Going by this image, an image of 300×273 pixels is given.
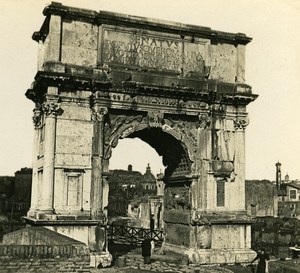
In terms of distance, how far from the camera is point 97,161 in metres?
16.5

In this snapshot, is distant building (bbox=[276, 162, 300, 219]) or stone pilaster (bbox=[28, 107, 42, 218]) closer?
stone pilaster (bbox=[28, 107, 42, 218])

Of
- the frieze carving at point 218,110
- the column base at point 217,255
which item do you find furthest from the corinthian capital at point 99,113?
the column base at point 217,255

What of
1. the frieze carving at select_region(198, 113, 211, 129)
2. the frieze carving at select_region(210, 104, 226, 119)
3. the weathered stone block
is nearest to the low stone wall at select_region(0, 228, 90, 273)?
the weathered stone block

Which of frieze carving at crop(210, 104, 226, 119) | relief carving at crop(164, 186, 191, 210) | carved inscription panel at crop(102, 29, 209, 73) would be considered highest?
carved inscription panel at crop(102, 29, 209, 73)

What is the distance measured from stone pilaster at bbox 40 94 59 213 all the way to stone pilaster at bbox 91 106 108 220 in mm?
1415

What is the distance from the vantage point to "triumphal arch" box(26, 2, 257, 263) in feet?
53.1

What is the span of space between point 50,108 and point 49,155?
161 centimetres

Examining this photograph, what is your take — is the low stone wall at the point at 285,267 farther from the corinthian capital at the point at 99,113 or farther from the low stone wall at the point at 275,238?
the low stone wall at the point at 275,238

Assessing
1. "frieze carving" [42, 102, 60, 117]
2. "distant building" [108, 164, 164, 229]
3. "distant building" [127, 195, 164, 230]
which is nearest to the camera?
"frieze carving" [42, 102, 60, 117]

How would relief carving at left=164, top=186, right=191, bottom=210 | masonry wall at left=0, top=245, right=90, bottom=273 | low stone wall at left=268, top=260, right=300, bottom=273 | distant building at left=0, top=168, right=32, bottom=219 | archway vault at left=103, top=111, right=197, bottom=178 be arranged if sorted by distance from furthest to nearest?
distant building at left=0, top=168, right=32, bottom=219 < relief carving at left=164, top=186, right=191, bottom=210 < archway vault at left=103, top=111, right=197, bottom=178 < low stone wall at left=268, top=260, right=300, bottom=273 < masonry wall at left=0, top=245, right=90, bottom=273

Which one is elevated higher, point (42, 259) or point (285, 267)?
point (42, 259)

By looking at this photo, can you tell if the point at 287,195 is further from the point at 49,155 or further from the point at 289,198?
the point at 49,155

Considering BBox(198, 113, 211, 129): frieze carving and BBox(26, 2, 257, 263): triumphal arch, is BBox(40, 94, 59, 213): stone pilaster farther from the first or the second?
BBox(198, 113, 211, 129): frieze carving

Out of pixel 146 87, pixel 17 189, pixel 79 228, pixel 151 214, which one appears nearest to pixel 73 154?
pixel 79 228
